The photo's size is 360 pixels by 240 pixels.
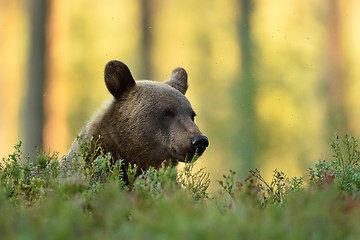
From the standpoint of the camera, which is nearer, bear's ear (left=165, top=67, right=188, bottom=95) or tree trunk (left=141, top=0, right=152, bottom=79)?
bear's ear (left=165, top=67, right=188, bottom=95)

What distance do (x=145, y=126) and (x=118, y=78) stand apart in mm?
544

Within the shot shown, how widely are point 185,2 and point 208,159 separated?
193 inches

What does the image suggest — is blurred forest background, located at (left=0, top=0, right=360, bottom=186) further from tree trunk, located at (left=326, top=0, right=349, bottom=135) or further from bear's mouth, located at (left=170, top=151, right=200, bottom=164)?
Result: bear's mouth, located at (left=170, top=151, right=200, bottom=164)

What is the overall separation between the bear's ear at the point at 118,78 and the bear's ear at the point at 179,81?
0.67 meters

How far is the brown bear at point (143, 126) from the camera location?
3.49m

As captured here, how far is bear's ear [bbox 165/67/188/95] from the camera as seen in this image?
4.42 m

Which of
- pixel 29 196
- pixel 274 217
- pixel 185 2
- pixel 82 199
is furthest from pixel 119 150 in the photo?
pixel 185 2

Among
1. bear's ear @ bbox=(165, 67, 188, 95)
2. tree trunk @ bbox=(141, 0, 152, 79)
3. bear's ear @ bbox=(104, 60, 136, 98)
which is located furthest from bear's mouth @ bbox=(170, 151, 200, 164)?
tree trunk @ bbox=(141, 0, 152, 79)

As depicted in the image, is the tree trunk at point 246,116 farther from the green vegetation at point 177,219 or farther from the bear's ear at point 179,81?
the green vegetation at point 177,219

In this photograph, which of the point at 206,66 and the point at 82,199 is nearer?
the point at 82,199

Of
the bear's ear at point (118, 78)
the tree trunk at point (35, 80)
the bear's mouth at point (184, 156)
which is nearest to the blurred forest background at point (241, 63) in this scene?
the tree trunk at point (35, 80)

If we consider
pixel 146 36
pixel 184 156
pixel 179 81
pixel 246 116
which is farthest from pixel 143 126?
pixel 246 116

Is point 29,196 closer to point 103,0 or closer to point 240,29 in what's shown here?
point 103,0

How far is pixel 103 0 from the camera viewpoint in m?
12.4
